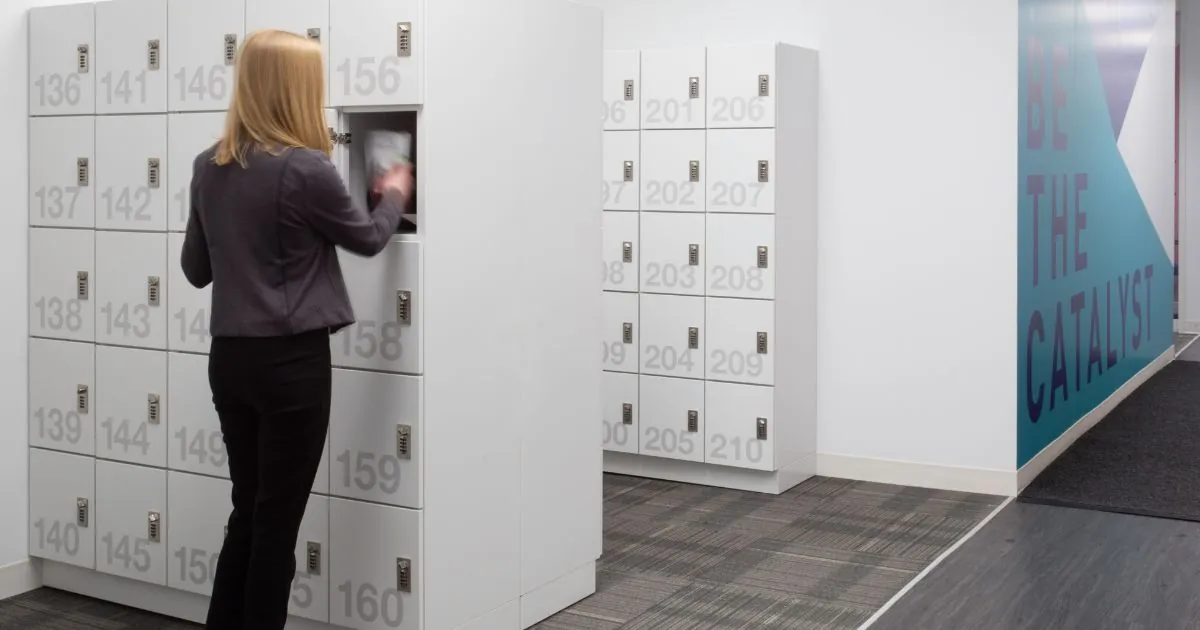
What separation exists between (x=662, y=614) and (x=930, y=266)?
2.33 m

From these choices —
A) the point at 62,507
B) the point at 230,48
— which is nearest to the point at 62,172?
the point at 230,48

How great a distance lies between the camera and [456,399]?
337 cm

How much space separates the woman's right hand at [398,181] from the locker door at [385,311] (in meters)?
0.13

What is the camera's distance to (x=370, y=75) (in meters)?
3.27

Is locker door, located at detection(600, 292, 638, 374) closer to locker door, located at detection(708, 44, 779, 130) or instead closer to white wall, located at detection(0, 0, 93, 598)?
locker door, located at detection(708, 44, 779, 130)

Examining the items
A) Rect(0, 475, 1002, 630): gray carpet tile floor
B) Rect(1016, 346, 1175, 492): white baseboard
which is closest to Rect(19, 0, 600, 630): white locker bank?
Rect(0, 475, 1002, 630): gray carpet tile floor

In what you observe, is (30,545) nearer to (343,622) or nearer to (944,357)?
(343,622)

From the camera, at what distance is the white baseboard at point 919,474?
5.43 m

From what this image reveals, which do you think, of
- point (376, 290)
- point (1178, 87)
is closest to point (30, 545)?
point (376, 290)

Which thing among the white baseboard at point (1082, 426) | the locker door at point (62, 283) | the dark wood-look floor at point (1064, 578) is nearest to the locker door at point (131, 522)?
the locker door at point (62, 283)

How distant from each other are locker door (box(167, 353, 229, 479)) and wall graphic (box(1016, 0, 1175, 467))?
3.35 m

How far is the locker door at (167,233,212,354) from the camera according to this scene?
3.62 m

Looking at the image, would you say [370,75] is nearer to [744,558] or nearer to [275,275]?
[275,275]

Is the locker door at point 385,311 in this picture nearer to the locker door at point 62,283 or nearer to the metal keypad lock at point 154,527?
the metal keypad lock at point 154,527
